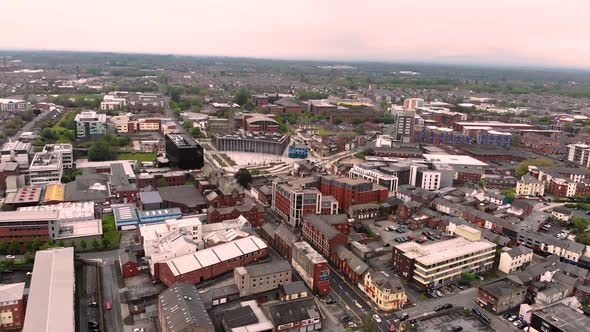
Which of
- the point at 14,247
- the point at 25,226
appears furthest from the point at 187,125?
the point at 14,247

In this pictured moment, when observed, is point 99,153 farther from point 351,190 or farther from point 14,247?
point 351,190

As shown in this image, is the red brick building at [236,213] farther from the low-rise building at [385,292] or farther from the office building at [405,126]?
the office building at [405,126]

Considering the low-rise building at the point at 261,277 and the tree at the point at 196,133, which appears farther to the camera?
the tree at the point at 196,133

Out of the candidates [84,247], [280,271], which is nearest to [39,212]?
[84,247]

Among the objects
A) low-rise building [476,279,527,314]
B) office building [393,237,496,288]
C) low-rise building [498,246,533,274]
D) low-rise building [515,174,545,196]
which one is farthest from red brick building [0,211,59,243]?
low-rise building [515,174,545,196]

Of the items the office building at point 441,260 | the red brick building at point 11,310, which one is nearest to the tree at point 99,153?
the red brick building at point 11,310

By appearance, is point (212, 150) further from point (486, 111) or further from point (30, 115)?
point (486, 111)

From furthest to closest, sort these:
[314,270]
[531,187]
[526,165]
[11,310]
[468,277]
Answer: [526,165] < [531,187] < [468,277] < [314,270] < [11,310]
